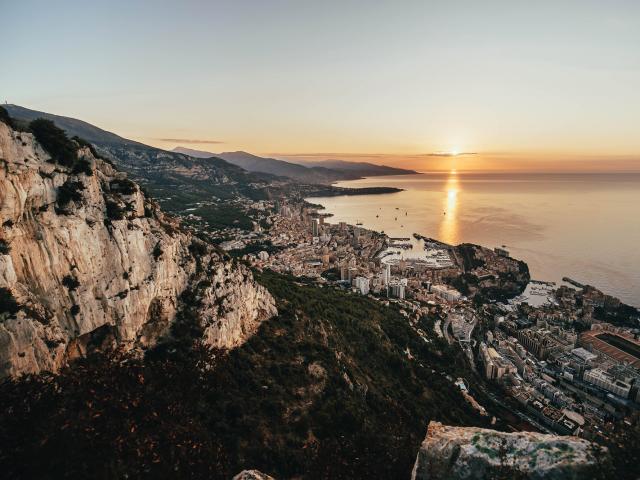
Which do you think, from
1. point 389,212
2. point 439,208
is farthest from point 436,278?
point 439,208

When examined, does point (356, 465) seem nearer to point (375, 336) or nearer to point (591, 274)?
point (375, 336)

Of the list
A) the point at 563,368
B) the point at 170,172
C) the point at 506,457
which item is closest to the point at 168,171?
the point at 170,172

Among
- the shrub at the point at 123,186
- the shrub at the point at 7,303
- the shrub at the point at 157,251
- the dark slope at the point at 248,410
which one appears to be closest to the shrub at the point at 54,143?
the shrub at the point at 123,186

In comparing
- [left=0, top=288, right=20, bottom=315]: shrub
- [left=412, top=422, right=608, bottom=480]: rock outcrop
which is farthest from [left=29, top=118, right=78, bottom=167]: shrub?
[left=412, top=422, right=608, bottom=480]: rock outcrop

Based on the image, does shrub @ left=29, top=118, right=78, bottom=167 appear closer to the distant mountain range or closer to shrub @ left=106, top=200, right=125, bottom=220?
shrub @ left=106, top=200, right=125, bottom=220

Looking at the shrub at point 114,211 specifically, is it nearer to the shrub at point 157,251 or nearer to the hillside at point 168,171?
the shrub at point 157,251

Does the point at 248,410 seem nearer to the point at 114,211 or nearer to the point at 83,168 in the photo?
the point at 114,211

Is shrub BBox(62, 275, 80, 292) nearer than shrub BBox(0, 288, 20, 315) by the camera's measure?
No
